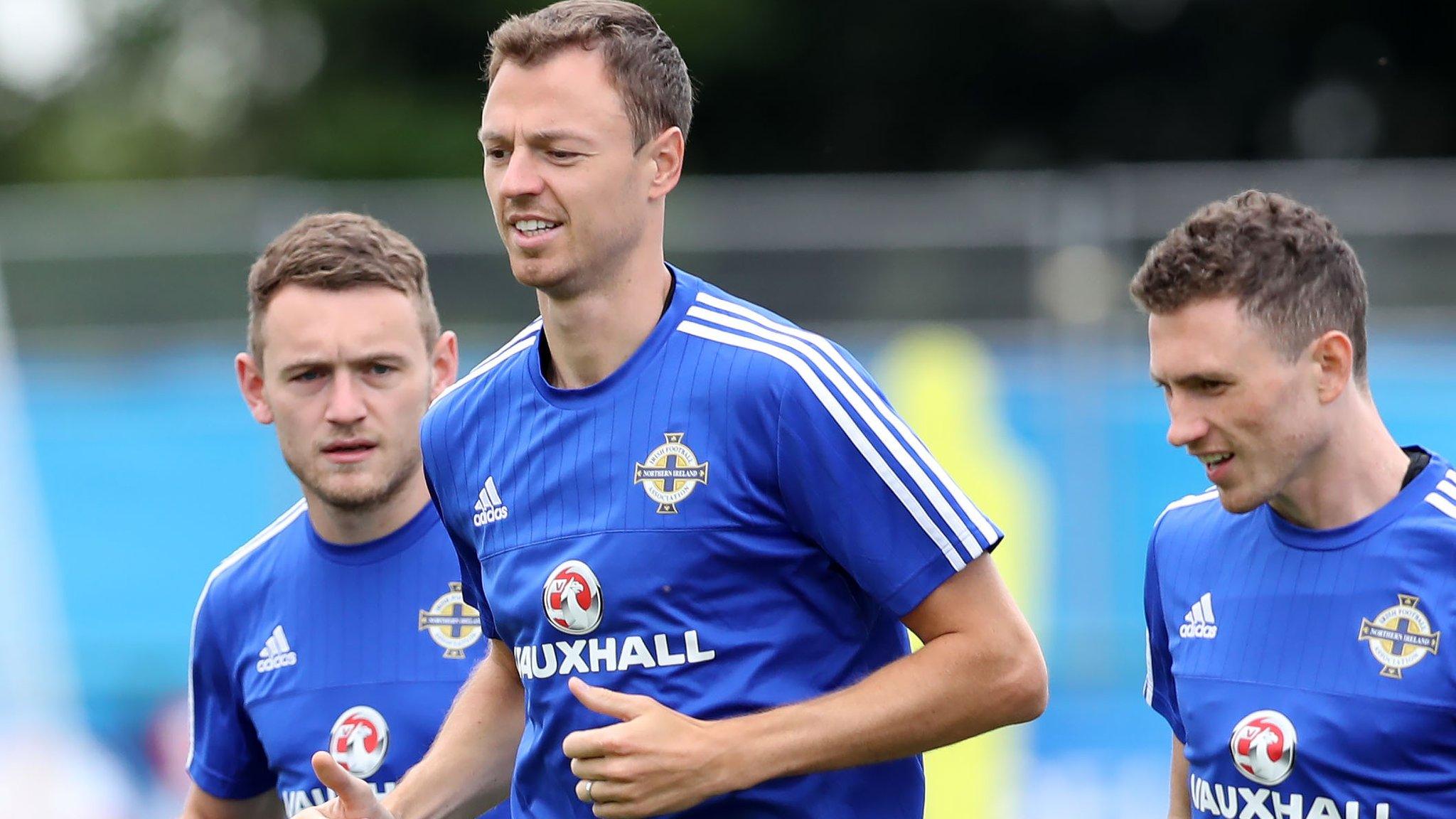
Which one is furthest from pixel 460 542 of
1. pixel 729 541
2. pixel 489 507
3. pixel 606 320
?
pixel 729 541

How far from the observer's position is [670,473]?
343 cm

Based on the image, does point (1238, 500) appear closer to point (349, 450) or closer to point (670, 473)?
point (670, 473)

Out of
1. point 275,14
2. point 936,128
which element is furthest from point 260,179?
point 936,128

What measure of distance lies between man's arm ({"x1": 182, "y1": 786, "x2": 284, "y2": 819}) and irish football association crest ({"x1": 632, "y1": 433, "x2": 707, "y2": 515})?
5.90 feet

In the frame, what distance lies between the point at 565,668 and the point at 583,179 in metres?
0.91

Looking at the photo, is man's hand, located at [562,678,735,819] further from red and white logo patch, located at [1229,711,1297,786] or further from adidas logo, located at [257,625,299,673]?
adidas logo, located at [257,625,299,673]

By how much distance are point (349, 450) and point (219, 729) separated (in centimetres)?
79

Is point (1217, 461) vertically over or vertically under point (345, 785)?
over

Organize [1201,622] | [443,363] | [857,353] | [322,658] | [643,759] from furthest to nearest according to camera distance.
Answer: [857,353], [443,363], [322,658], [1201,622], [643,759]

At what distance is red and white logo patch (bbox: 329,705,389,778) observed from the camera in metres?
4.23

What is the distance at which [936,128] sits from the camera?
1873cm

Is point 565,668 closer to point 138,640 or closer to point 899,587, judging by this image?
point 899,587

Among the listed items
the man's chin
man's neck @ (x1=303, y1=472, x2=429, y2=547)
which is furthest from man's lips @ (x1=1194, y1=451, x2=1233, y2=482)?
man's neck @ (x1=303, y1=472, x2=429, y2=547)

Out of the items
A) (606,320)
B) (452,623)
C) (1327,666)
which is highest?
(606,320)
